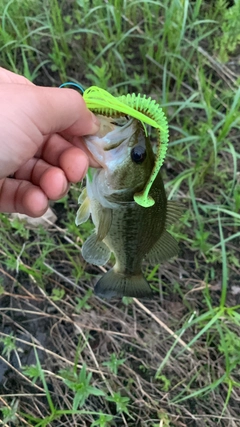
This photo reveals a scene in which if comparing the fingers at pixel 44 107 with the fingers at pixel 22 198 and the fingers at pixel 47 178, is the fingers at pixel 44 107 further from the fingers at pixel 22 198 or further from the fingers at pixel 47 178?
the fingers at pixel 22 198

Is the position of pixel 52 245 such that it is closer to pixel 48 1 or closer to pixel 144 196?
pixel 144 196

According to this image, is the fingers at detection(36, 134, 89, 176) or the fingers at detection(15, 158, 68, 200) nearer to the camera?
the fingers at detection(36, 134, 89, 176)

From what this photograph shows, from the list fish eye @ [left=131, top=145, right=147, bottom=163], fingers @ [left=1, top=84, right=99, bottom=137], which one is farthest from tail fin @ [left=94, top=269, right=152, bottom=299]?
fingers @ [left=1, top=84, right=99, bottom=137]

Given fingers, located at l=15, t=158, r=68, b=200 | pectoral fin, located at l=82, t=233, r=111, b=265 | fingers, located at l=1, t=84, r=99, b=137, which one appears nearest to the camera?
fingers, located at l=1, t=84, r=99, b=137

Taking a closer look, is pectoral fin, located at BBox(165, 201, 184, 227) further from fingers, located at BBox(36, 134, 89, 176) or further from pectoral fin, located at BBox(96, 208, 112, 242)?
fingers, located at BBox(36, 134, 89, 176)

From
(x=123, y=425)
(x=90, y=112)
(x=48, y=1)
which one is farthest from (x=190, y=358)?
(x=48, y=1)

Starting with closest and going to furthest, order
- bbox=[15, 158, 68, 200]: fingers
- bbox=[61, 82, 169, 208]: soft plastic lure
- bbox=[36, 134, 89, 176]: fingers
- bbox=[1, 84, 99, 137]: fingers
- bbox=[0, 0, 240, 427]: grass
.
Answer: bbox=[61, 82, 169, 208]: soft plastic lure < bbox=[1, 84, 99, 137]: fingers < bbox=[36, 134, 89, 176]: fingers < bbox=[15, 158, 68, 200]: fingers < bbox=[0, 0, 240, 427]: grass

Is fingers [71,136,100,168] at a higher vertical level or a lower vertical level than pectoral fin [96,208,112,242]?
higher
